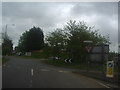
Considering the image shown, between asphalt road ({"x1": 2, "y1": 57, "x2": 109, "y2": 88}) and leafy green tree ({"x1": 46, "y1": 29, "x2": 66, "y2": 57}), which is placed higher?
leafy green tree ({"x1": 46, "y1": 29, "x2": 66, "y2": 57})

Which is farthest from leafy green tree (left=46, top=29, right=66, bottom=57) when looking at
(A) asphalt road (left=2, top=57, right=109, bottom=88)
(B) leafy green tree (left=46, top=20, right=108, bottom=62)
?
(A) asphalt road (left=2, top=57, right=109, bottom=88)

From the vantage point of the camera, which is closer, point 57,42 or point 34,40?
point 57,42

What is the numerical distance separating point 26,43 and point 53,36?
225 feet

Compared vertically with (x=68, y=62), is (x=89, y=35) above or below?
above

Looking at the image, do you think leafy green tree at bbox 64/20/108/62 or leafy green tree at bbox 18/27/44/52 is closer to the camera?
leafy green tree at bbox 64/20/108/62

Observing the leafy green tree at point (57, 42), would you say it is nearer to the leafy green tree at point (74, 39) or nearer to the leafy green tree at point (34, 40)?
the leafy green tree at point (74, 39)

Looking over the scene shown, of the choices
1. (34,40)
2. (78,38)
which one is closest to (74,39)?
(78,38)

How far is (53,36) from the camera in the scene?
62781 mm

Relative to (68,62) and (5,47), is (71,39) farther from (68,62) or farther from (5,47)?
(5,47)

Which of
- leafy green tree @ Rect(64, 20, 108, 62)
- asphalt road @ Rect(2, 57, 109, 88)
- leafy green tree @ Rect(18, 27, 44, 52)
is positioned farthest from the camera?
leafy green tree @ Rect(18, 27, 44, 52)

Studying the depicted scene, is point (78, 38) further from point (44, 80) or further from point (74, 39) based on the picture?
point (44, 80)

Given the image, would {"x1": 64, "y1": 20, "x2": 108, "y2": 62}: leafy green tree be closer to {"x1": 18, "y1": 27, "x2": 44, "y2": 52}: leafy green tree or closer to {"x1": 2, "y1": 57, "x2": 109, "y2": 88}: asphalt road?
{"x1": 2, "y1": 57, "x2": 109, "y2": 88}: asphalt road

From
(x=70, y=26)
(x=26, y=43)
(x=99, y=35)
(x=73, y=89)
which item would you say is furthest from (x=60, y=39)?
(x=26, y=43)

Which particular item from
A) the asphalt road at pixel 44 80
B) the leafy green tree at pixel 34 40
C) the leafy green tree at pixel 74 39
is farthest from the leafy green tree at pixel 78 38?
the leafy green tree at pixel 34 40
